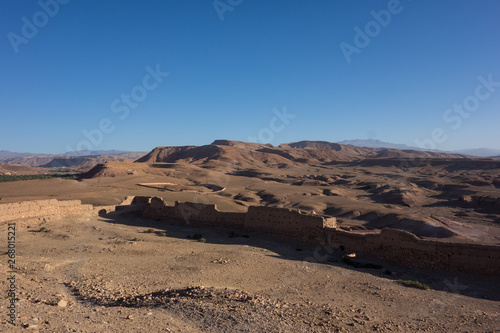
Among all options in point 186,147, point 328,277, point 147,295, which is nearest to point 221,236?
point 328,277

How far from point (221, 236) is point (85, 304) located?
10841 millimetres

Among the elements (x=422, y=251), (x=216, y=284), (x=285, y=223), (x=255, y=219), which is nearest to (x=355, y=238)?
(x=422, y=251)

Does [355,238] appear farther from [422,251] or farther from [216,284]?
[216,284]

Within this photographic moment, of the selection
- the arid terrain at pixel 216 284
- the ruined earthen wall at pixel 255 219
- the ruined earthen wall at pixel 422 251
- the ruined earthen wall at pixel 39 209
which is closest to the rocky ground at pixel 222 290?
the arid terrain at pixel 216 284

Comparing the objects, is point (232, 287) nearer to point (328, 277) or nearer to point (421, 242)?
point (328, 277)

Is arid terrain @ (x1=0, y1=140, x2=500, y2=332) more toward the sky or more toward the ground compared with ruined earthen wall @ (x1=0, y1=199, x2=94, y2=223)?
more toward the ground

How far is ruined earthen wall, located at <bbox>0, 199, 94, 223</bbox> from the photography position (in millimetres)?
17625

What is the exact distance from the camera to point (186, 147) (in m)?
116

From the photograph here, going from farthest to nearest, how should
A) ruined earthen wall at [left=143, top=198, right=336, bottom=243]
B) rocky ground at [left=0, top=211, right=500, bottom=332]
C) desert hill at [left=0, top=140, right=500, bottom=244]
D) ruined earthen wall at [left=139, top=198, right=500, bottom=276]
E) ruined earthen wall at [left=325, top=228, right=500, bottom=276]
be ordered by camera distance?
desert hill at [left=0, top=140, right=500, bottom=244] < ruined earthen wall at [left=143, top=198, right=336, bottom=243] < ruined earthen wall at [left=139, top=198, right=500, bottom=276] < ruined earthen wall at [left=325, top=228, right=500, bottom=276] < rocky ground at [left=0, top=211, right=500, bottom=332]

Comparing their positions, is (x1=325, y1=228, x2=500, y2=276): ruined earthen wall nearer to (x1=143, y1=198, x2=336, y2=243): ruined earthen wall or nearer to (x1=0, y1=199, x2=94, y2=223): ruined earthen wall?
(x1=143, y1=198, x2=336, y2=243): ruined earthen wall

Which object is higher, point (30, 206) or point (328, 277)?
point (30, 206)

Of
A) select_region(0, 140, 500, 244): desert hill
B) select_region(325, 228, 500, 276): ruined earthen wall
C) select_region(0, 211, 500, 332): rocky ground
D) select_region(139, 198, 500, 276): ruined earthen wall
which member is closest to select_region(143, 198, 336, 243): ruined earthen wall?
select_region(139, 198, 500, 276): ruined earthen wall

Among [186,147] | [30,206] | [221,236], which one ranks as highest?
[186,147]

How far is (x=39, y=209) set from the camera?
1950 cm
